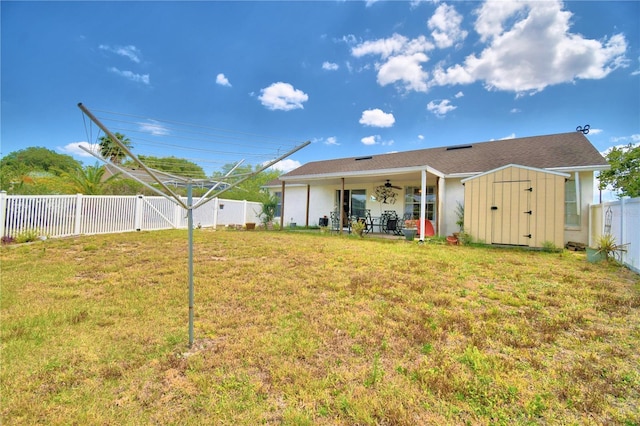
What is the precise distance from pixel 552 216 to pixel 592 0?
7.31 metres

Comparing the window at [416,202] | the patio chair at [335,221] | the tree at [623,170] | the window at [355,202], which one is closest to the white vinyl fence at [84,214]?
the patio chair at [335,221]

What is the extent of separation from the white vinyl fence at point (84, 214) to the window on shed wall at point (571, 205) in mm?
15683

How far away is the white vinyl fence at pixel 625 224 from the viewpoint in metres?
4.95

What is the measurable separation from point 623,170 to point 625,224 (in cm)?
2150

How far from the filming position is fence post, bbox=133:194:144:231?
1130 centimetres

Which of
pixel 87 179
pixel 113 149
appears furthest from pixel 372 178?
pixel 87 179

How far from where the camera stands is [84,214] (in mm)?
9516

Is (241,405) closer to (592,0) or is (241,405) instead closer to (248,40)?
(248,40)

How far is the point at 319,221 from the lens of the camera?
46.4ft

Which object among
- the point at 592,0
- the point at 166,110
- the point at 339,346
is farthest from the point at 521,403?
the point at 166,110

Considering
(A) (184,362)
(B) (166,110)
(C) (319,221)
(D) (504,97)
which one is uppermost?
(D) (504,97)

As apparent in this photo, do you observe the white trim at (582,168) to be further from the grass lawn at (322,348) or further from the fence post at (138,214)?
the fence post at (138,214)

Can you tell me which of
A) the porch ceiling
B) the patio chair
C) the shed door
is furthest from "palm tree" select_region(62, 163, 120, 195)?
the shed door

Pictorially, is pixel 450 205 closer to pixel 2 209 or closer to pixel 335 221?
pixel 335 221
